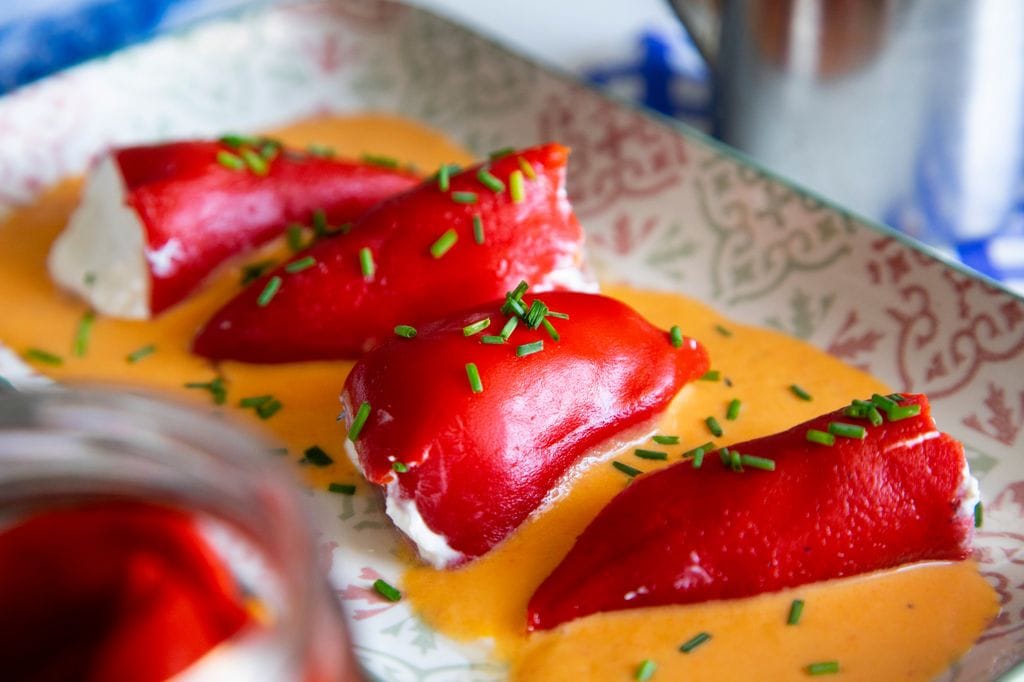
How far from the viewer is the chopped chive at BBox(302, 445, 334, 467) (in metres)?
1.60

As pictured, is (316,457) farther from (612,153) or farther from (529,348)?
(612,153)

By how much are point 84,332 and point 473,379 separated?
76 centimetres

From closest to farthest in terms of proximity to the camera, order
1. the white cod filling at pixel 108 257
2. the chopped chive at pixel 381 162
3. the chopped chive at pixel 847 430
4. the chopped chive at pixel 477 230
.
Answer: the chopped chive at pixel 847 430, the chopped chive at pixel 477 230, the white cod filling at pixel 108 257, the chopped chive at pixel 381 162

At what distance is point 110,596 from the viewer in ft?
2.93

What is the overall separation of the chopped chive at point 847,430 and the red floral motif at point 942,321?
0.32m

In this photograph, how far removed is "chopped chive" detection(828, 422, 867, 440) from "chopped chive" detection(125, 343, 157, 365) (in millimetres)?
1021

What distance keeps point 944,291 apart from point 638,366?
0.48m

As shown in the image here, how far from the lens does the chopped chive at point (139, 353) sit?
181 centimetres

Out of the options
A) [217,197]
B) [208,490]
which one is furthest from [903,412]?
[217,197]

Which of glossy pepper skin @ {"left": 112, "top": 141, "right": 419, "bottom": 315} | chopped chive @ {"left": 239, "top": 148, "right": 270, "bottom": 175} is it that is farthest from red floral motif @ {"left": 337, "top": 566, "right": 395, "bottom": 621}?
chopped chive @ {"left": 239, "top": 148, "right": 270, "bottom": 175}

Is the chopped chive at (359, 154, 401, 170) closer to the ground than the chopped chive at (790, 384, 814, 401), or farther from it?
farther from it

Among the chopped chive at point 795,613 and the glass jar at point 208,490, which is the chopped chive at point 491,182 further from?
the glass jar at point 208,490

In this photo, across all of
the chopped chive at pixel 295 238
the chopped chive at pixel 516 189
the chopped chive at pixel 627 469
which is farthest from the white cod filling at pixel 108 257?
the chopped chive at pixel 627 469

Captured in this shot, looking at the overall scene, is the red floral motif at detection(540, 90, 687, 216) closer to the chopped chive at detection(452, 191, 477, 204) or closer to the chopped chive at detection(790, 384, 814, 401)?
the chopped chive at detection(452, 191, 477, 204)
